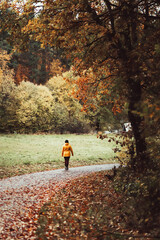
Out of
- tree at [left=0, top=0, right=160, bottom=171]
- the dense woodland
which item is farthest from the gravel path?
tree at [left=0, top=0, right=160, bottom=171]

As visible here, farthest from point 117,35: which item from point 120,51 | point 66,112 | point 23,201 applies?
point 66,112

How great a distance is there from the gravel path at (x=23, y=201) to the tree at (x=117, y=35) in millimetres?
3655

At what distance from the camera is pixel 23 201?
24.1 feet

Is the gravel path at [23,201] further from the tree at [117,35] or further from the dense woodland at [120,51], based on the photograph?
the tree at [117,35]

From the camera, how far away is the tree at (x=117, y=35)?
6.08m

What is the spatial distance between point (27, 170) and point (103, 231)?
891 cm

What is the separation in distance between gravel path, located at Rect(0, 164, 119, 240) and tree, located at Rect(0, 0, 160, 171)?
12.0 ft

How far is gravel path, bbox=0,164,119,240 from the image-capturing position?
5.30 meters

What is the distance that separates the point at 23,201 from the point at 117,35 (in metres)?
6.53

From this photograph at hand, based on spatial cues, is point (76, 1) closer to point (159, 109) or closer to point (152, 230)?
point (159, 109)

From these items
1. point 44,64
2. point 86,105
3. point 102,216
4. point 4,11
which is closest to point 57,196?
point 102,216

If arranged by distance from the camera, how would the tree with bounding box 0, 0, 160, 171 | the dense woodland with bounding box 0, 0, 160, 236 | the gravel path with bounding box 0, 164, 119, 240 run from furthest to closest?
the tree with bounding box 0, 0, 160, 171 < the gravel path with bounding box 0, 164, 119, 240 < the dense woodland with bounding box 0, 0, 160, 236

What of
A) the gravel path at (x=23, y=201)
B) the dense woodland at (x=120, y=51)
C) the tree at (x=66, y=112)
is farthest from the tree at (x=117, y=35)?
the tree at (x=66, y=112)

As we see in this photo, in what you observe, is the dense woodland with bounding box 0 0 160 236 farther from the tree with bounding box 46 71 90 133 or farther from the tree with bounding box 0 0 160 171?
the tree with bounding box 46 71 90 133
